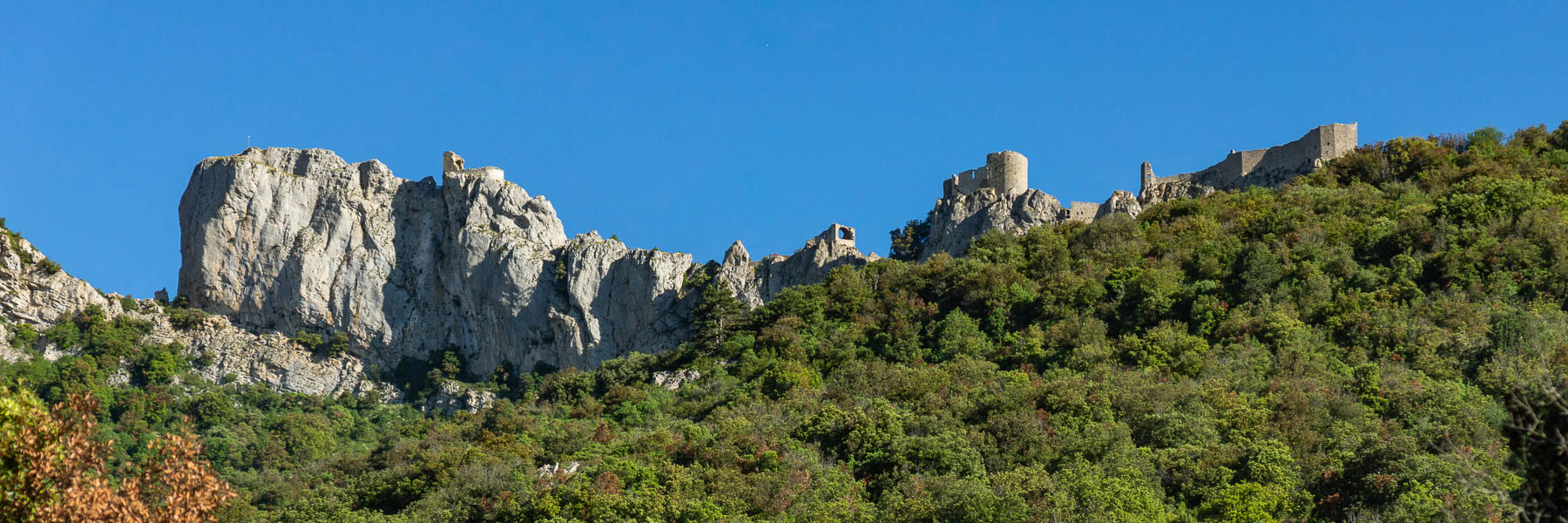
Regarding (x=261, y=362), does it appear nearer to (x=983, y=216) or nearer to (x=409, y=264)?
(x=409, y=264)

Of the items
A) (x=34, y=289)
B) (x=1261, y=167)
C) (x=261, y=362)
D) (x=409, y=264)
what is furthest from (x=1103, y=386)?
(x=34, y=289)

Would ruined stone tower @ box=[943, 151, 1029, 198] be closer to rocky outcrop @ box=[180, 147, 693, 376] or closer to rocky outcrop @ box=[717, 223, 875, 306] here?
rocky outcrop @ box=[717, 223, 875, 306]

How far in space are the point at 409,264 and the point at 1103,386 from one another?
49.9m

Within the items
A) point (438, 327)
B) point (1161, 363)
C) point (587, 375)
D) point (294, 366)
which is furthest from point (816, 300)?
point (294, 366)

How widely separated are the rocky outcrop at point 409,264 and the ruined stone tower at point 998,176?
449 inches

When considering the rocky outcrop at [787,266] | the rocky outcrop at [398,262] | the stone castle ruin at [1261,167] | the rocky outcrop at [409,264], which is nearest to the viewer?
the stone castle ruin at [1261,167]

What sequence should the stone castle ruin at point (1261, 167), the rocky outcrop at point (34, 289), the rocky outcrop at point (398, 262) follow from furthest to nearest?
the rocky outcrop at point (398, 262), the rocky outcrop at point (34, 289), the stone castle ruin at point (1261, 167)

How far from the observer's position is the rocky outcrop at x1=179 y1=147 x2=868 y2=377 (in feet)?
247

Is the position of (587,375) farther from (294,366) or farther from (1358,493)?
(1358,493)

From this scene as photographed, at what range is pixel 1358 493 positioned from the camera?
3131 centimetres

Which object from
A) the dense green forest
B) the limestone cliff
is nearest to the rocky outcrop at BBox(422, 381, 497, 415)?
the limestone cliff

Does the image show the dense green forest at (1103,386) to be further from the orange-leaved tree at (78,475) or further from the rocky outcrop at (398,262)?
the orange-leaved tree at (78,475)

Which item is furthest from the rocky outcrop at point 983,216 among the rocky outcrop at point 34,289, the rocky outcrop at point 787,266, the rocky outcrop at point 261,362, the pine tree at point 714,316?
the rocky outcrop at point 34,289

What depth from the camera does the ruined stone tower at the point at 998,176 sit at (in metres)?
67.6
